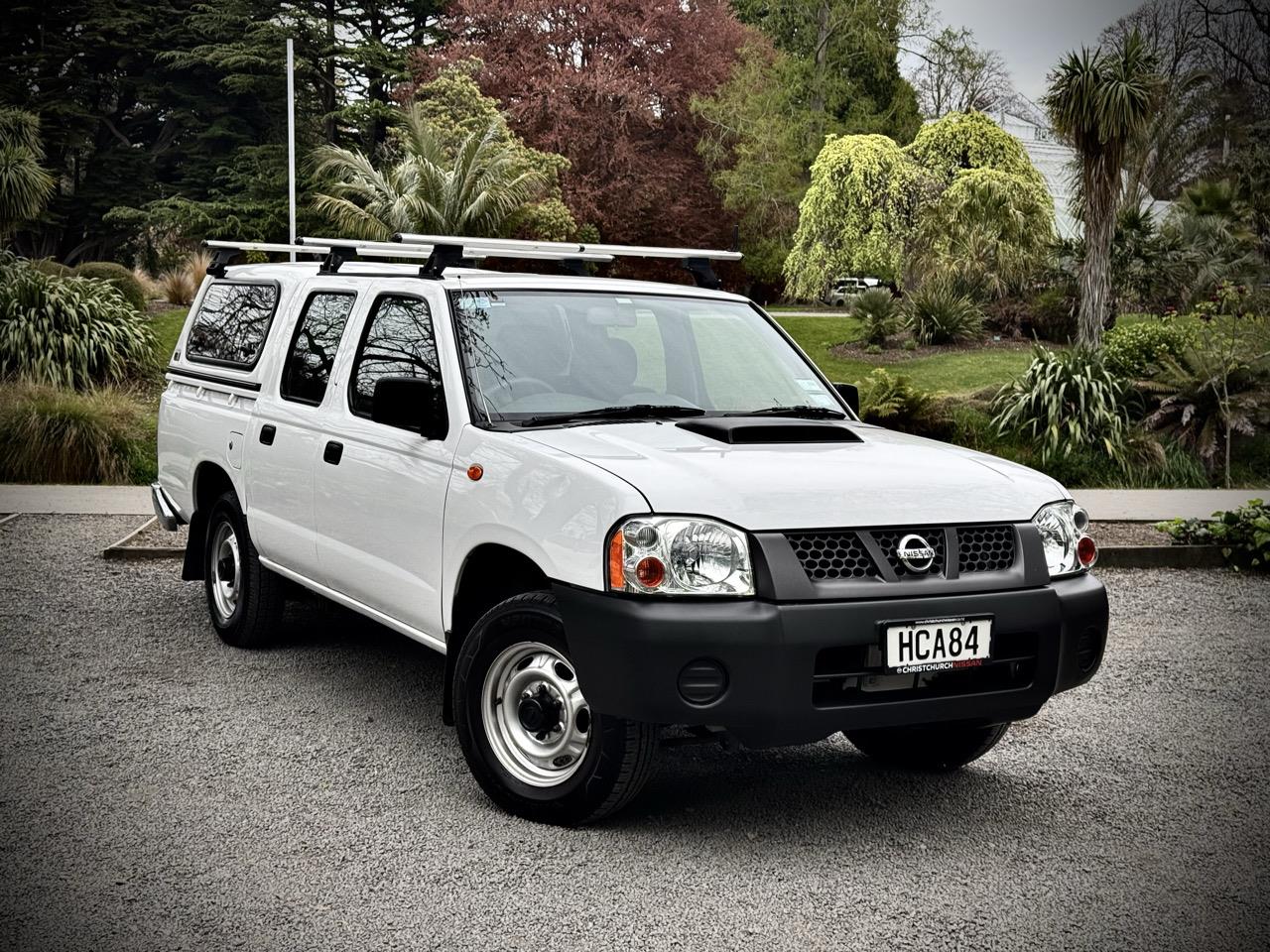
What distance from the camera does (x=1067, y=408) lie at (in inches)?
601

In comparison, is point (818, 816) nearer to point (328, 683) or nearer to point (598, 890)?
point (598, 890)

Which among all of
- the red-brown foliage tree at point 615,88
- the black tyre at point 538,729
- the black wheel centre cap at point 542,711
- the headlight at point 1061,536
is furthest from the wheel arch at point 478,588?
the red-brown foliage tree at point 615,88

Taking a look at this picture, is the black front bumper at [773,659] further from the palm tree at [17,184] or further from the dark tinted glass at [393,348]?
the palm tree at [17,184]

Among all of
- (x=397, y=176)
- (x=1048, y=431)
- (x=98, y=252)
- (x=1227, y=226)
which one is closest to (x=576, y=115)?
(x=397, y=176)

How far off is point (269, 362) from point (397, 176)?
24688mm

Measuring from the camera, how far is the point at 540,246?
251 inches

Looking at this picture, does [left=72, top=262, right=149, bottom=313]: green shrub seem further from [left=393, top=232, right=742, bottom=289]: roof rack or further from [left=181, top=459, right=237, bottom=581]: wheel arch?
[left=393, top=232, right=742, bottom=289]: roof rack

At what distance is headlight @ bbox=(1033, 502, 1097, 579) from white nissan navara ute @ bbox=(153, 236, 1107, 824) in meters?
0.01

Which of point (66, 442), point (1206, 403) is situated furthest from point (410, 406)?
point (1206, 403)

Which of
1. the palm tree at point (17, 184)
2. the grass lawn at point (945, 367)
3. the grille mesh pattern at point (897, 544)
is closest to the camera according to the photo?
the grille mesh pattern at point (897, 544)

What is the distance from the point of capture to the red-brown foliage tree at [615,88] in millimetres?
40250

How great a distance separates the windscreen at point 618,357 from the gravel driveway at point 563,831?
1.48 meters

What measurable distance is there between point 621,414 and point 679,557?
117cm

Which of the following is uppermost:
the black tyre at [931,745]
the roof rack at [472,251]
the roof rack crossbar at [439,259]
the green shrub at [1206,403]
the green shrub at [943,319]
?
the green shrub at [943,319]
